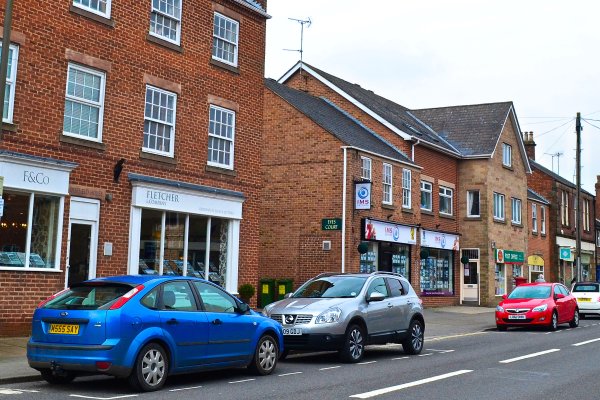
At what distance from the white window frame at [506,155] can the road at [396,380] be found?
22250 millimetres

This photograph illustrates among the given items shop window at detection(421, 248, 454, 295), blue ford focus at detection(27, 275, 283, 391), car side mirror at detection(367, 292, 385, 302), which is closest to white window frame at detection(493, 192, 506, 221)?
shop window at detection(421, 248, 454, 295)

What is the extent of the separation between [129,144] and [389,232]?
43.6 ft

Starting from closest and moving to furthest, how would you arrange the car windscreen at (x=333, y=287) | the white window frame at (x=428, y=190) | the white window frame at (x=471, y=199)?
the car windscreen at (x=333, y=287)
the white window frame at (x=428, y=190)
the white window frame at (x=471, y=199)

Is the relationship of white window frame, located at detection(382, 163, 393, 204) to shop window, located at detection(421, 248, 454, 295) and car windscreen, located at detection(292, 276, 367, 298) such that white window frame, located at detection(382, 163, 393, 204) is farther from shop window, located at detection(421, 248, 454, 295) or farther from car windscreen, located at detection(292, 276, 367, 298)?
car windscreen, located at detection(292, 276, 367, 298)

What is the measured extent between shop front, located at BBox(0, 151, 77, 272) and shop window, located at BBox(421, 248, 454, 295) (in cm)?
1874

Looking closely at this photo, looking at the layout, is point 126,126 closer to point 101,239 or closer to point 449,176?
point 101,239

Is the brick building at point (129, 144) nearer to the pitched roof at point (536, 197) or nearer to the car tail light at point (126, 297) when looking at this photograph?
the car tail light at point (126, 297)

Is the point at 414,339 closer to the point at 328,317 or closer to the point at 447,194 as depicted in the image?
the point at 328,317

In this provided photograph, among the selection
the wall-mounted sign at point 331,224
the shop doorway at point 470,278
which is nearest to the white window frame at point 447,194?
the shop doorway at point 470,278

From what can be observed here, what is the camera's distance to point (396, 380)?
11.2 metres

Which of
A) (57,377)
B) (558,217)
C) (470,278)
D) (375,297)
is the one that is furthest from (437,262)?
(57,377)

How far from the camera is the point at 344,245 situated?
2630cm

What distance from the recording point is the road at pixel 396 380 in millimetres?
9711

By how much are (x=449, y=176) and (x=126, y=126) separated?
20.3 metres
